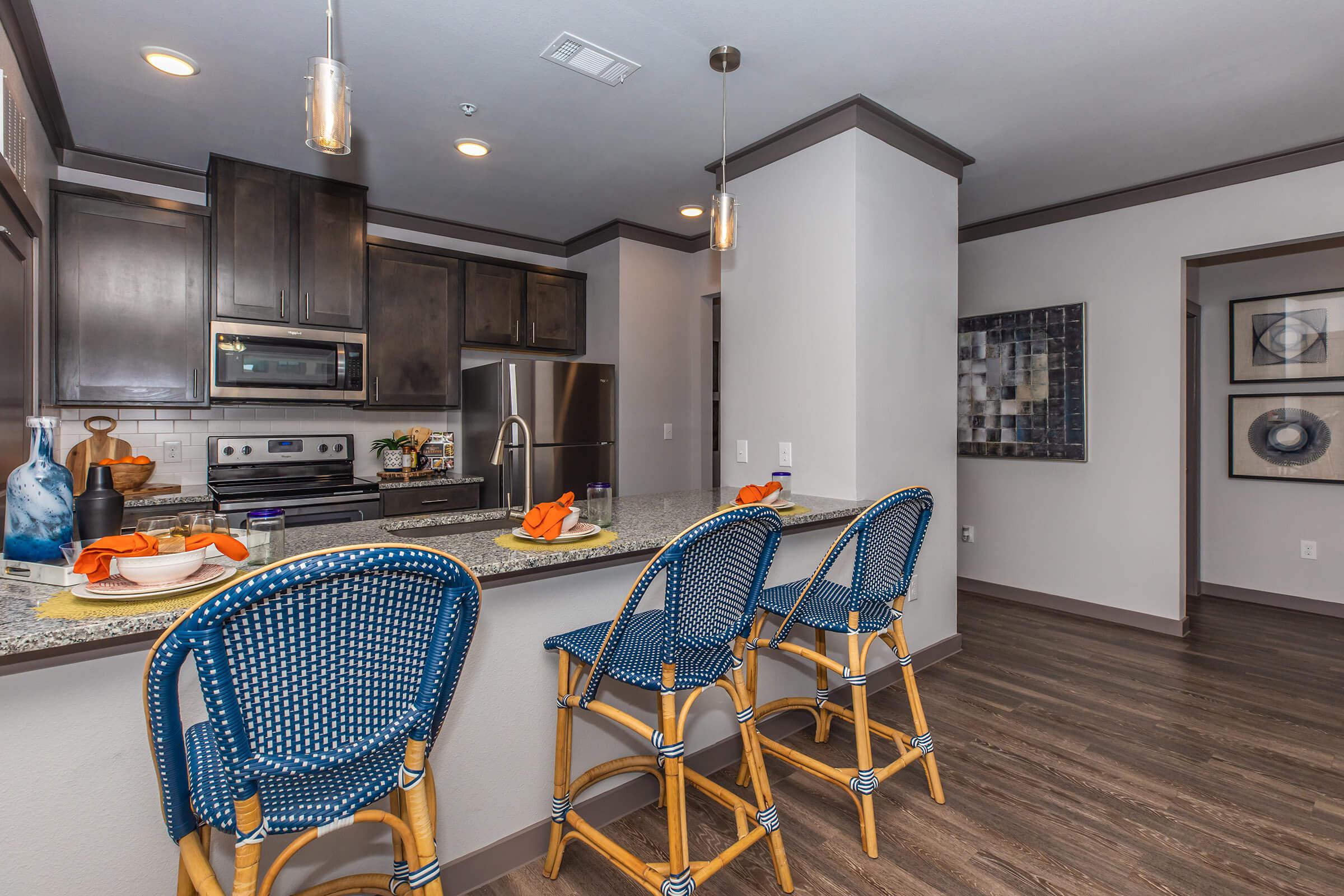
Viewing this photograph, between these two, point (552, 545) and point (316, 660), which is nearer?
point (316, 660)

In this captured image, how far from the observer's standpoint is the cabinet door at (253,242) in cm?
334

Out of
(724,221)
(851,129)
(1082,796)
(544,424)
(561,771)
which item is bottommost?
(1082,796)

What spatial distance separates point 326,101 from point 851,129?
2.13 meters

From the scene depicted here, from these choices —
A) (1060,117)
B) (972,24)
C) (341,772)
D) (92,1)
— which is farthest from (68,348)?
(1060,117)

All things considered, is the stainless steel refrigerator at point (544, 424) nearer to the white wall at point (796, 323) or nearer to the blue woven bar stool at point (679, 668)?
the white wall at point (796, 323)

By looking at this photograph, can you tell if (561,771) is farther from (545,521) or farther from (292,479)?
(292,479)

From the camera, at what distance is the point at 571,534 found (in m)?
1.88

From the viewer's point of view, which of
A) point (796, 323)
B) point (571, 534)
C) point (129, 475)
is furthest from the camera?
point (129, 475)

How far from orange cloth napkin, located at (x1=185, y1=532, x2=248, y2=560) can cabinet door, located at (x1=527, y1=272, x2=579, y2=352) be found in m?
3.29

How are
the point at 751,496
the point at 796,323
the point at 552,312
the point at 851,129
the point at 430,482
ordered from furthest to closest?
the point at 552,312 < the point at 430,482 < the point at 796,323 < the point at 851,129 < the point at 751,496

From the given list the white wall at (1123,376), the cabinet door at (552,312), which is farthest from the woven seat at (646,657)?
the white wall at (1123,376)

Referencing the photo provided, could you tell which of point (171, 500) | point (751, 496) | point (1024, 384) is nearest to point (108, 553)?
point (751, 496)

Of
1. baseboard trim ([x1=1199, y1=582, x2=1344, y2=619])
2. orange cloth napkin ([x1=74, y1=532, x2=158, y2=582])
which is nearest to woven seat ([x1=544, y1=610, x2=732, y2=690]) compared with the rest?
orange cloth napkin ([x1=74, y1=532, x2=158, y2=582])

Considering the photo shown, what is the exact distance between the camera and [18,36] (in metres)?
2.27
